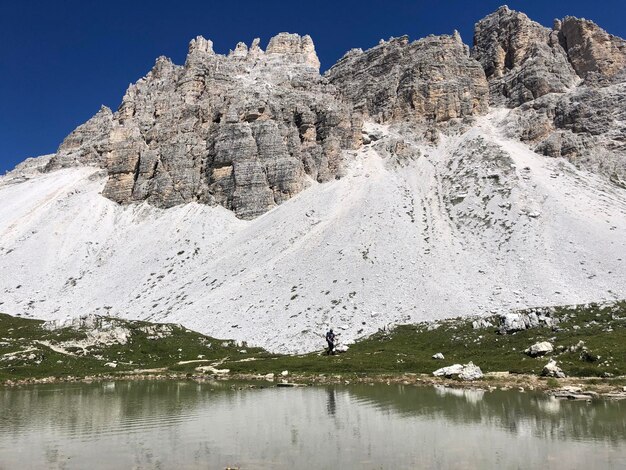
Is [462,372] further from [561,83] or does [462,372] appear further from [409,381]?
[561,83]

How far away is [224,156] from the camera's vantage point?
139375 millimetres

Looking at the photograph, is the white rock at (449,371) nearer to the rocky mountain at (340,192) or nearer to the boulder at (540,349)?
the boulder at (540,349)

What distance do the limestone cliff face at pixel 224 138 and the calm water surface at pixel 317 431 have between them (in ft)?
321

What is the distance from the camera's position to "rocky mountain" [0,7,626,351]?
269ft

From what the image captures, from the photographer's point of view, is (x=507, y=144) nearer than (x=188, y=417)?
No

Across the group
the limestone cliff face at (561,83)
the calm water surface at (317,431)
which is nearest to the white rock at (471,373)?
the calm water surface at (317,431)

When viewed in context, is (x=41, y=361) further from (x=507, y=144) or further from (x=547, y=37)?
(x=547, y=37)

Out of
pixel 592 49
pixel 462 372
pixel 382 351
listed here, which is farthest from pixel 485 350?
pixel 592 49

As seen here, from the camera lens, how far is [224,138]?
468 ft

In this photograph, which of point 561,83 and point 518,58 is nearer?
point 561,83

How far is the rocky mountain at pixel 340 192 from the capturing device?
269 feet

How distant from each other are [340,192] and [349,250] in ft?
107

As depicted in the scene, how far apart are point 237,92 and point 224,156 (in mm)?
27685

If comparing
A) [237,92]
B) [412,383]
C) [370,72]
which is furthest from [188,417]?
[370,72]
